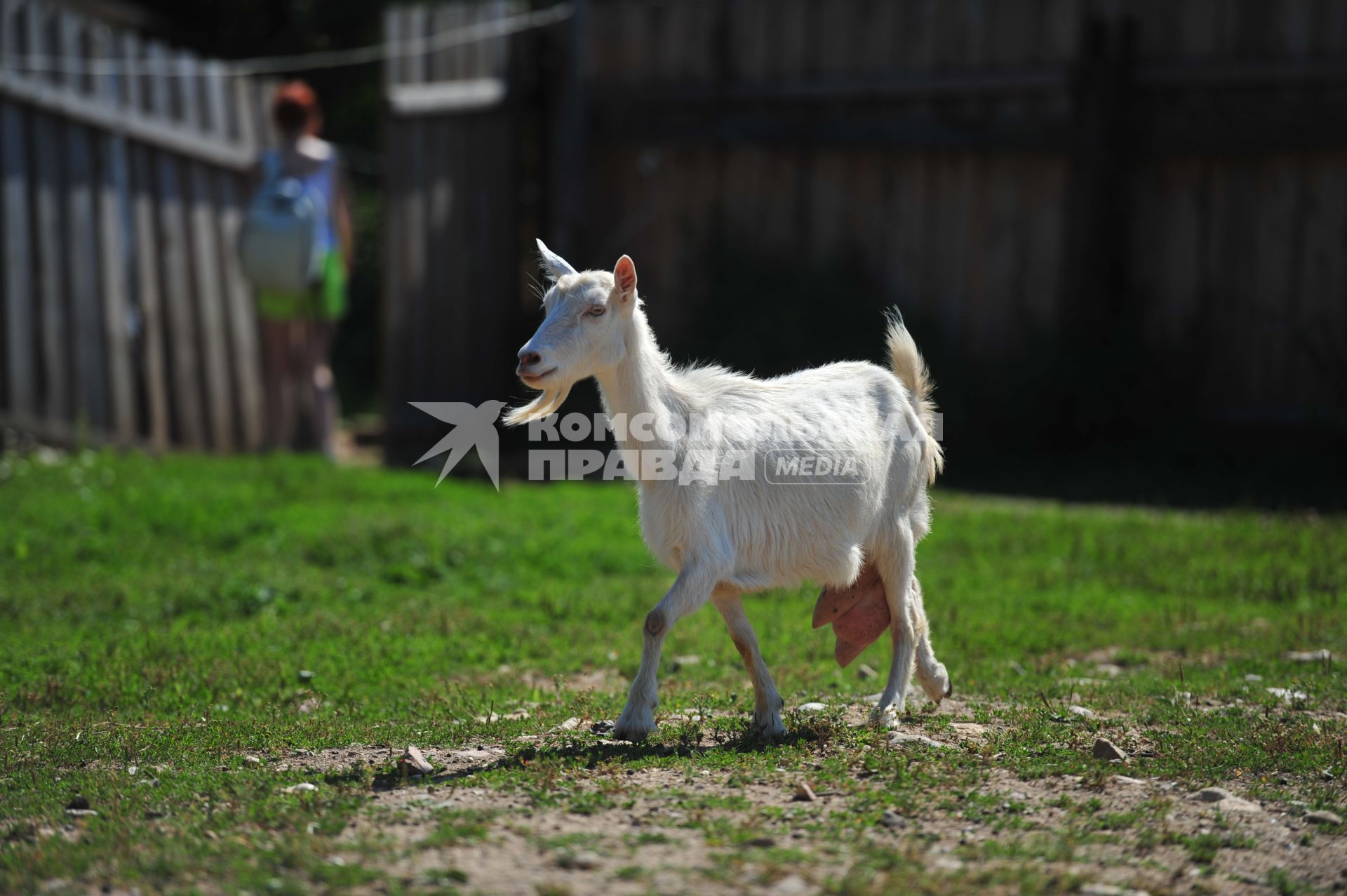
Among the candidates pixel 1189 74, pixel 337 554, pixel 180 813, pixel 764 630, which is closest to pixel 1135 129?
pixel 1189 74

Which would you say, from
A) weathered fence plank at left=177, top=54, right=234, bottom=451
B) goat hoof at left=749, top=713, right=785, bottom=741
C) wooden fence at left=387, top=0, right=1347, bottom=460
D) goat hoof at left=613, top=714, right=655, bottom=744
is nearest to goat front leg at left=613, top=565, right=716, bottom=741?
goat hoof at left=613, top=714, right=655, bottom=744

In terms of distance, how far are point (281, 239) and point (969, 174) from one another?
5881 millimetres

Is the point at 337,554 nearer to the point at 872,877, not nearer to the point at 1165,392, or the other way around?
the point at 872,877

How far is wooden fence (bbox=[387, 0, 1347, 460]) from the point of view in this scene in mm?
11266

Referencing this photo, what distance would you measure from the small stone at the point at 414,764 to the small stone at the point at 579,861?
1042mm

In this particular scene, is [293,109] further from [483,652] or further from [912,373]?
[912,373]

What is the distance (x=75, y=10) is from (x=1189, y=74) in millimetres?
11390

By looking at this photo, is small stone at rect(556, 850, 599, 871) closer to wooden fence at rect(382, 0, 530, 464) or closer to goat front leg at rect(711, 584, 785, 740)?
goat front leg at rect(711, 584, 785, 740)

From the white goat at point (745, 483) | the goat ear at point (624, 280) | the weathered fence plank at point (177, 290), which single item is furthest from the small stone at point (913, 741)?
the weathered fence plank at point (177, 290)

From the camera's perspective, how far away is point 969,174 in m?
12.1

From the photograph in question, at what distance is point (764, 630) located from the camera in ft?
24.6

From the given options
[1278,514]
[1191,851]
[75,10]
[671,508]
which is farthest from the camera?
[75,10]

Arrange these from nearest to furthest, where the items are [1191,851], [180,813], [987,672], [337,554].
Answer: [1191,851]
[180,813]
[987,672]
[337,554]

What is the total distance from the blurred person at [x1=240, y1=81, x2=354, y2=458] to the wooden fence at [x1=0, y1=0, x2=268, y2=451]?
1.64 feet
